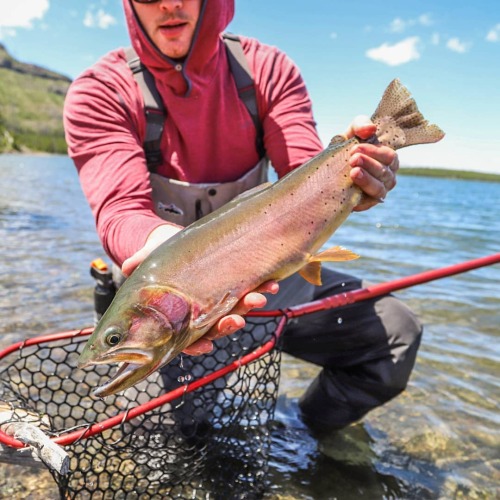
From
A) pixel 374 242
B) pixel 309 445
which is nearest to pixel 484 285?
pixel 374 242

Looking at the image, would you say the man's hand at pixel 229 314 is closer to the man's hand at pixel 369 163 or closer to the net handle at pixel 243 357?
the net handle at pixel 243 357

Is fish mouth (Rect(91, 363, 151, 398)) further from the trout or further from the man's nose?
the man's nose

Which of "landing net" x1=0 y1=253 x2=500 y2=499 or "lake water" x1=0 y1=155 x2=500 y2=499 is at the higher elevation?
"landing net" x1=0 y1=253 x2=500 y2=499

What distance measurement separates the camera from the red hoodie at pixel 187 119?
2.99m

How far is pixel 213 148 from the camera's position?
138 inches

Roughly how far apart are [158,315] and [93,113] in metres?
1.81

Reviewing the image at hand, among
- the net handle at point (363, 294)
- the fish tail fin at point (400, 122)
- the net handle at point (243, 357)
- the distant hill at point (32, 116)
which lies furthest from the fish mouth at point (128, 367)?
the distant hill at point (32, 116)

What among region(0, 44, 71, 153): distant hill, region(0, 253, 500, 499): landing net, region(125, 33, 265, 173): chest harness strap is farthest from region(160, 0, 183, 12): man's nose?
region(0, 44, 71, 153): distant hill

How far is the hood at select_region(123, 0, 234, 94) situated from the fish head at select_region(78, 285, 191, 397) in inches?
72.4

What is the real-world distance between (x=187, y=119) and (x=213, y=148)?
0.27 meters

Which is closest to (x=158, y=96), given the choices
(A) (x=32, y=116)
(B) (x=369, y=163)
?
(B) (x=369, y=163)

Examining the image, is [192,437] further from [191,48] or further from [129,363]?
[191,48]

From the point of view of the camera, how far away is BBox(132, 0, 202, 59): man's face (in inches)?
122

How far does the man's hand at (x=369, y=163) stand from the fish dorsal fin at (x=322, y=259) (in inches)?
12.8
